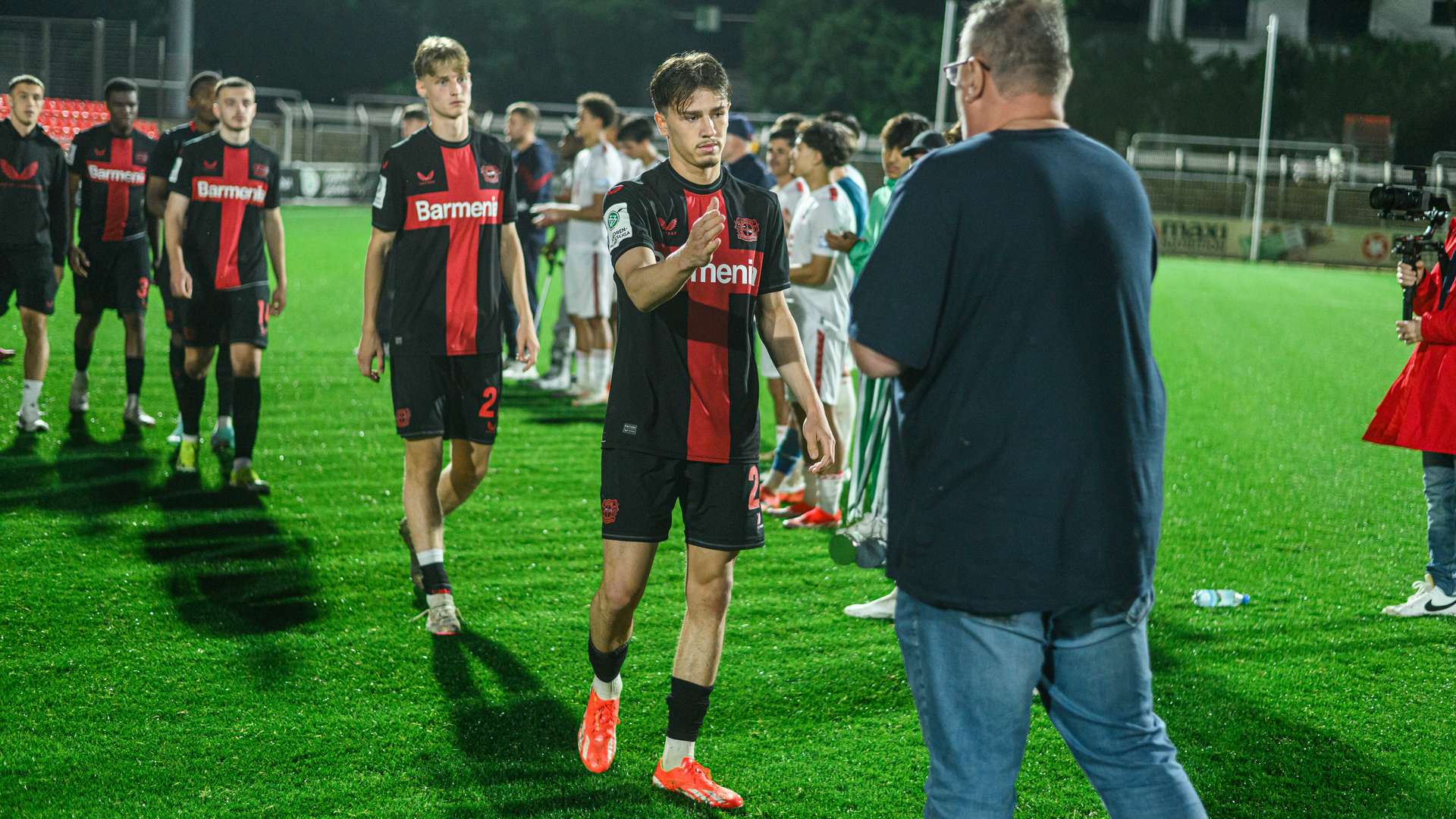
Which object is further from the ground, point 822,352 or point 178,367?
point 822,352

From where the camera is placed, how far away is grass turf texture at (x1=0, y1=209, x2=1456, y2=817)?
379 cm

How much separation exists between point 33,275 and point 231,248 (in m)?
2.20

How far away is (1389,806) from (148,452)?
706cm

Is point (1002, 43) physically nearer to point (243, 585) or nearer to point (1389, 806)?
point (1389, 806)

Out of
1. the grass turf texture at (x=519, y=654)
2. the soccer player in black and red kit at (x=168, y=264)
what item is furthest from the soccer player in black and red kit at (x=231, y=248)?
the grass turf texture at (x=519, y=654)

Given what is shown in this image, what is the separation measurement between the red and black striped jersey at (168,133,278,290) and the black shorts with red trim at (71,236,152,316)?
1.69 meters

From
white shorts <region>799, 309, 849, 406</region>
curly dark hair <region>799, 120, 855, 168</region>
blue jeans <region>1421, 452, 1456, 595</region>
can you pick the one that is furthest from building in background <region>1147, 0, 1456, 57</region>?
blue jeans <region>1421, 452, 1456, 595</region>

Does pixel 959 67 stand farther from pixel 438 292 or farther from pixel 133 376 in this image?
pixel 133 376

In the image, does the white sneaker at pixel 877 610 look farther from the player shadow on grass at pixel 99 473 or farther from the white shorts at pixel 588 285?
the white shorts at pixel 588 285

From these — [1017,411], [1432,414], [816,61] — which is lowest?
[1432,414]

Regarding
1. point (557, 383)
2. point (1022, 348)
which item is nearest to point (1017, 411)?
point (1022, 348)

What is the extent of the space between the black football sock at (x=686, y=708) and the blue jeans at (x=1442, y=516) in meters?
3.66

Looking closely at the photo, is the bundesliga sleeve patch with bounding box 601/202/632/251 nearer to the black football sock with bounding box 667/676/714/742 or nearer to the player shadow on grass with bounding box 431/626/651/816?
the black football sock with bounding box 667/676/714/742

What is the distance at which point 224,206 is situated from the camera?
7.28 m
